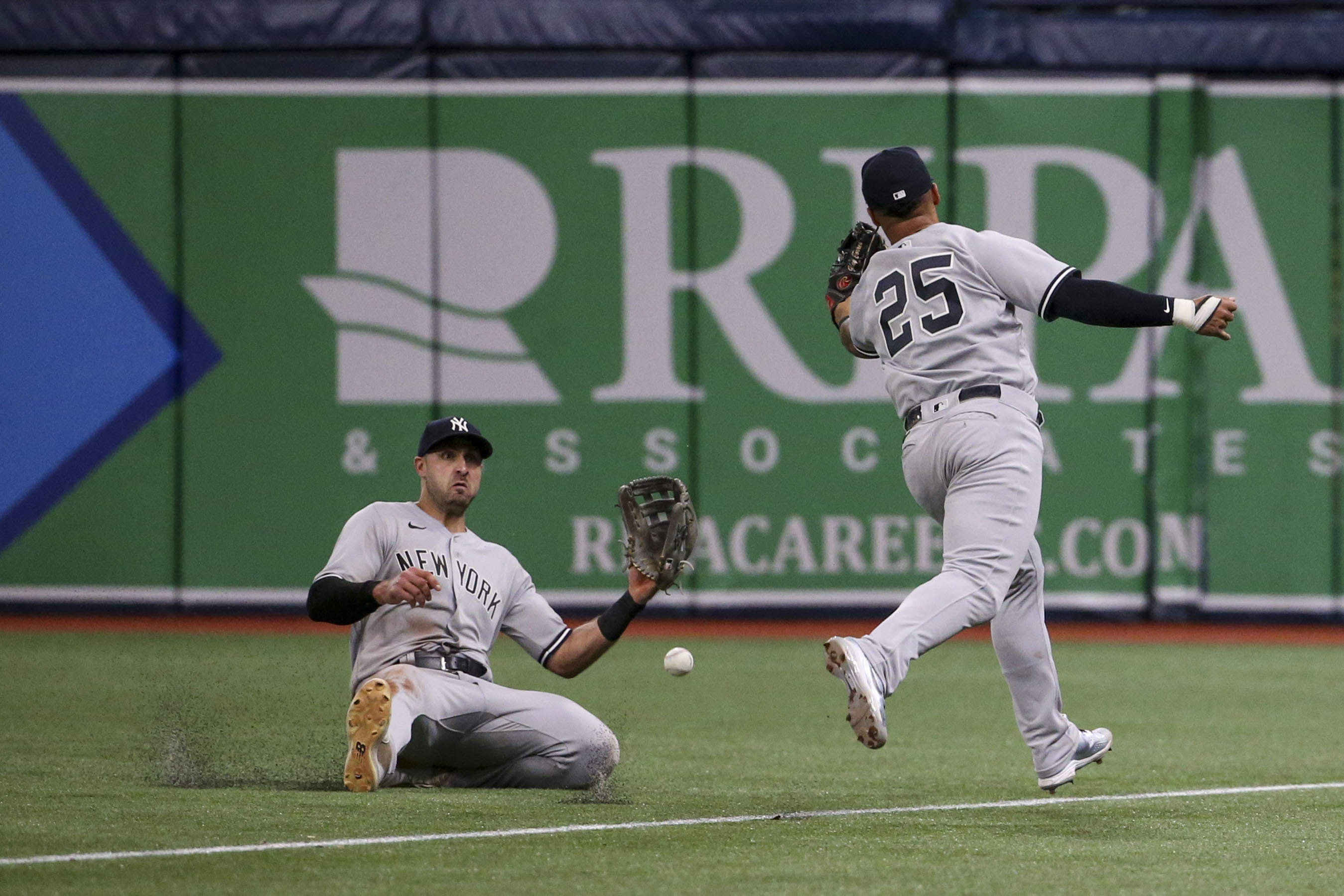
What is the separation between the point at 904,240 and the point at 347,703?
410 centimetres

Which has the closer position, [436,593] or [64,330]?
[436,593]

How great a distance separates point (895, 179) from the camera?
5.51 m

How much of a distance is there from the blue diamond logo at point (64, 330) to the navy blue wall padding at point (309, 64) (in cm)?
119

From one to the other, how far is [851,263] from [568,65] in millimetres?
Result: 7945

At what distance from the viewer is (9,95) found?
13250 millimetres

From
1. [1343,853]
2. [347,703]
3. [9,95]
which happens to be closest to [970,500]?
[1343,853]

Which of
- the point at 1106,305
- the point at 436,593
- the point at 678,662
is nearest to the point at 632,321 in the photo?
the point at 436,593

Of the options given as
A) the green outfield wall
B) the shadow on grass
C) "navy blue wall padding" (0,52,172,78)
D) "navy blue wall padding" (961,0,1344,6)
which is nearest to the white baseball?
the shadow on grass

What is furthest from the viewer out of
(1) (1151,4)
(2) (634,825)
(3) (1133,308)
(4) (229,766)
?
(1) (1151,4)

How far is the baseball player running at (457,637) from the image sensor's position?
5734 millimetres

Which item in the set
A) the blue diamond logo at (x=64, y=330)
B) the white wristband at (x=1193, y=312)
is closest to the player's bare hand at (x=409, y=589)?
the white wristband at (x=1193, y=312)

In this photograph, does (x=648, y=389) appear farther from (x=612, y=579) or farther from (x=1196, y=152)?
(x=1196, y=152)

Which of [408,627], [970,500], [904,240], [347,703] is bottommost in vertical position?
[347,703]

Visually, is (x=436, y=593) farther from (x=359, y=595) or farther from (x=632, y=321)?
(x=632, y=321)
